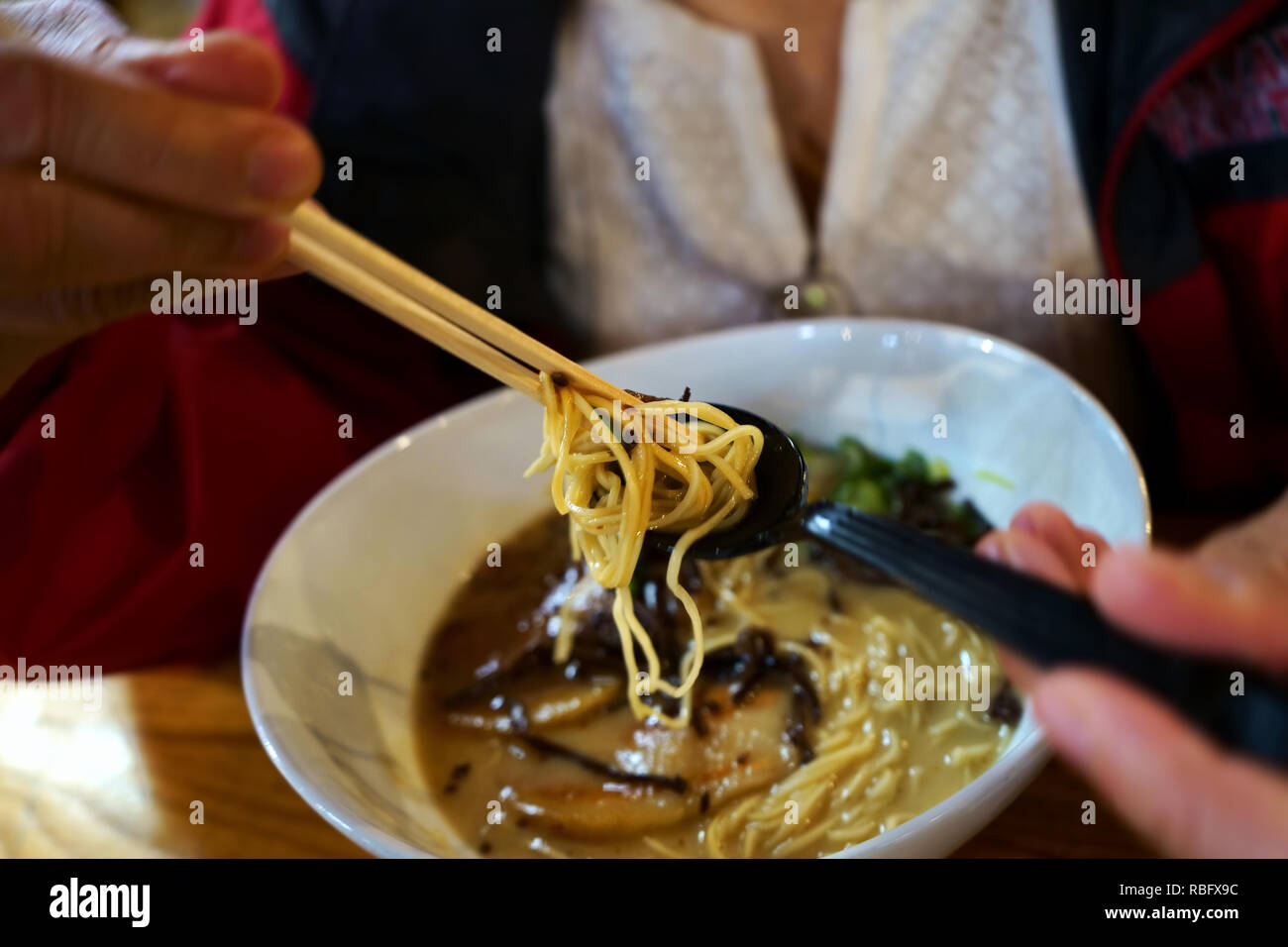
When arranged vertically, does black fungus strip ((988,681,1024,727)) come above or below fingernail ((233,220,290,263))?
below

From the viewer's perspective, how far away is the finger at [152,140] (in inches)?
22.7

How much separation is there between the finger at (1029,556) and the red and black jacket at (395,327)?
2.52 ft

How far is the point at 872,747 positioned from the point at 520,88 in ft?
3.94

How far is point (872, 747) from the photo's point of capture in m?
1.04

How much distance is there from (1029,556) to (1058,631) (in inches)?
10.2

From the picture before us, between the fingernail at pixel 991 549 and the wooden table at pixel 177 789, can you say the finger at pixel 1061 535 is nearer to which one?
the fingernail at pixel 991 549

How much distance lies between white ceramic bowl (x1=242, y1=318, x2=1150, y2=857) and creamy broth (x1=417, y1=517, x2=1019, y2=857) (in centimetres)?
8

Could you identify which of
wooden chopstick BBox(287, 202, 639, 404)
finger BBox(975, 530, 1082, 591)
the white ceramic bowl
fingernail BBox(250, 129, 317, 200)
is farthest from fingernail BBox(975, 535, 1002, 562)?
fingernail BBox(250, 129, 317, 200)

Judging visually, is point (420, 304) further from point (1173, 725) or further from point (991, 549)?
point (1173, 725)

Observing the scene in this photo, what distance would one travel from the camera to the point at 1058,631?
1.66 feet

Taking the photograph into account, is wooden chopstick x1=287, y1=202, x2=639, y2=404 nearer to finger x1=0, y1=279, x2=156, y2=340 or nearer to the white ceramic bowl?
→ finger x1=0, y1=279, x2=156, y2=340

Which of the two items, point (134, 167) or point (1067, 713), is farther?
point (134, 167)

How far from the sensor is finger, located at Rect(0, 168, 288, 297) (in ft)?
1.99

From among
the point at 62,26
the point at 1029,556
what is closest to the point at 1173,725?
the point at 1029,556
